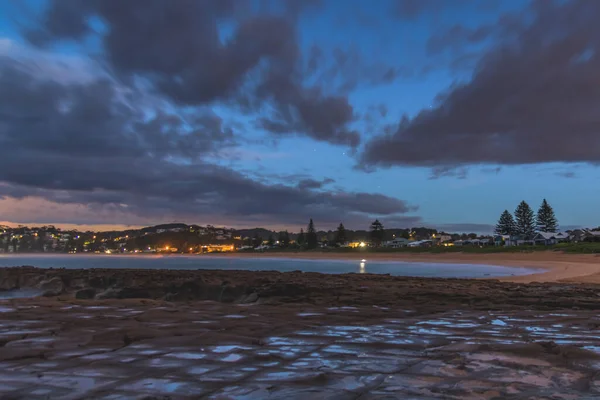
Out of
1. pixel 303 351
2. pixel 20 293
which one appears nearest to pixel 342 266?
pixel 20 293

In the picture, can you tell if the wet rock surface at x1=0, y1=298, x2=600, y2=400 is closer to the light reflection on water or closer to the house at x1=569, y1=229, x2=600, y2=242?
the light reflection on water

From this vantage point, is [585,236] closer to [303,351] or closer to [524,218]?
[524,218]

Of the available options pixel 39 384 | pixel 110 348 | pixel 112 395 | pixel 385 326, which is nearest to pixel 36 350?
pixel 110 348

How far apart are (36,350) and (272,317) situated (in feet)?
15.4

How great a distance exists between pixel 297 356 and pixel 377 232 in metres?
154

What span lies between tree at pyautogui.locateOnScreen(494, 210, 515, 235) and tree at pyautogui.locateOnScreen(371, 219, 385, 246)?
131 ft

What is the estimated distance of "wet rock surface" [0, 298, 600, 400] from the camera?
433cm

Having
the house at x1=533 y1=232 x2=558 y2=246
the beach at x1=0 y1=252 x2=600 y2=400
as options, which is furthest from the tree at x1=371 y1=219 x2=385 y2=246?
the beach at x1=0 y1=252 x2=600 y2=400

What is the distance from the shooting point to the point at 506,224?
138 metres

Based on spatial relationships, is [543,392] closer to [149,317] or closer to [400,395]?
[400,395]

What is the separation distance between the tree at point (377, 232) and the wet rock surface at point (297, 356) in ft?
491

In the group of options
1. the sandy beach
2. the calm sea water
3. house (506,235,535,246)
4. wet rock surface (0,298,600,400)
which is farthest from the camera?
house (506,235,535,246)

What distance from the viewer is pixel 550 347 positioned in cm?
625

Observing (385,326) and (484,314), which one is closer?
(385,326)
